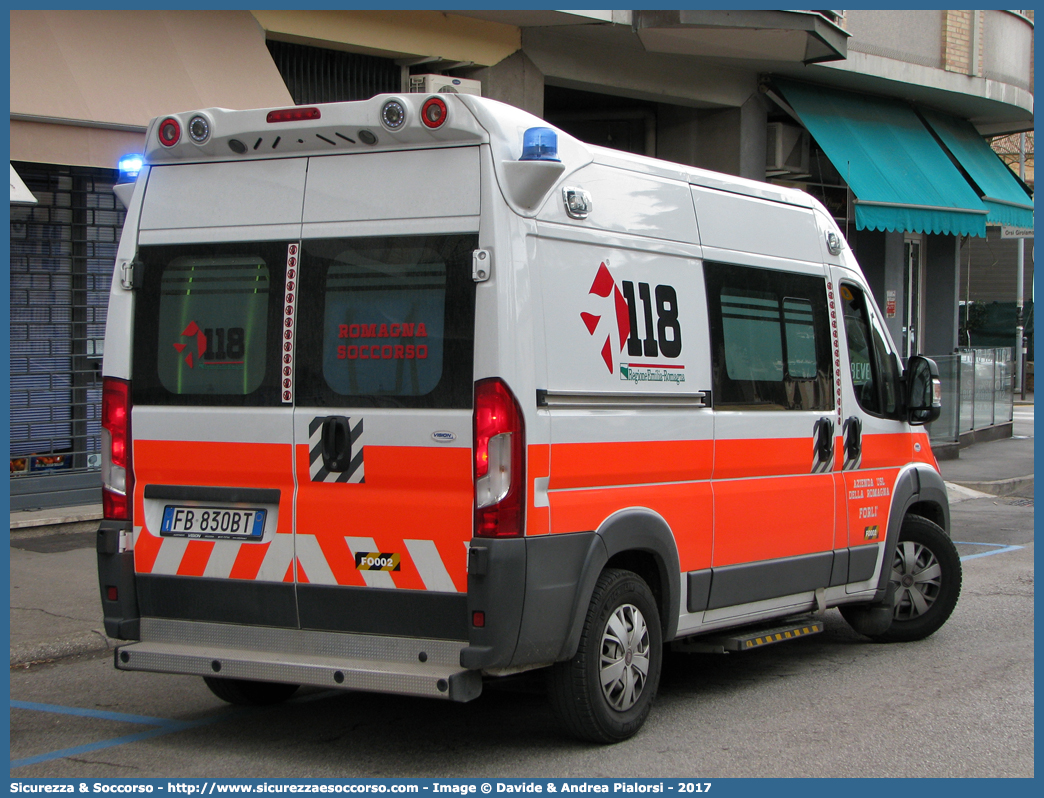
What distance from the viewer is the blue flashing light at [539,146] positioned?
4.92 meters

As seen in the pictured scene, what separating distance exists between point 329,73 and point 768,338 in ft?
24.4

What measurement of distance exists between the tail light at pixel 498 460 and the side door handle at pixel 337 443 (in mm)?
599

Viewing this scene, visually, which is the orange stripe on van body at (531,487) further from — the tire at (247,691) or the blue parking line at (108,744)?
the blue parking line at (108,744)

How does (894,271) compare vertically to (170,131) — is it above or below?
above

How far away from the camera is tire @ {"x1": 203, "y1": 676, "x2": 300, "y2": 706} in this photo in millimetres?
6051

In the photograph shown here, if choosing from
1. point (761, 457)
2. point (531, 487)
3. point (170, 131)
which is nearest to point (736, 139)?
point (761, 457)

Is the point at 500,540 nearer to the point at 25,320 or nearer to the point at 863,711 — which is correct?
the point at 863,711

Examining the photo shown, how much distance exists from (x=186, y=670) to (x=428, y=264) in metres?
1.98

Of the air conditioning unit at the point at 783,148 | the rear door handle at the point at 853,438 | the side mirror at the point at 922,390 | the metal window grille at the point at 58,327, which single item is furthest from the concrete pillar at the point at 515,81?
the rear door handle at the point at 853,438

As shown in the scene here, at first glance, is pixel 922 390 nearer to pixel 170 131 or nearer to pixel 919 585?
pixel 919 585

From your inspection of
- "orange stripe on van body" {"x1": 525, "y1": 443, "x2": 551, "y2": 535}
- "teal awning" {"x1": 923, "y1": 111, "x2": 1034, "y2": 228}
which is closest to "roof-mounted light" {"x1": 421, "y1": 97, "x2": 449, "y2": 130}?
"orange stripe on van body" {"x1": 525, "y1": 443, "x2": 551, "y2": 535}

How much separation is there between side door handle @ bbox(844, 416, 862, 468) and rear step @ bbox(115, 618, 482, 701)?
3013 mm

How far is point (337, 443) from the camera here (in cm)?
509

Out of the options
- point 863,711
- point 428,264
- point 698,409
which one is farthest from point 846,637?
point 428,264
